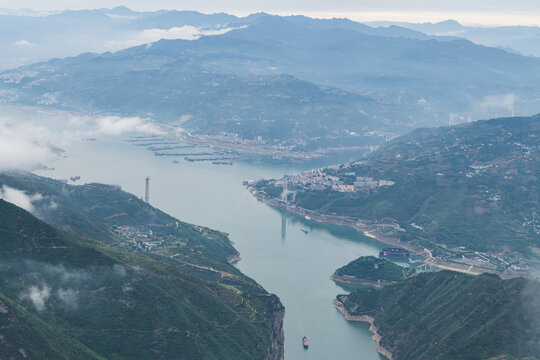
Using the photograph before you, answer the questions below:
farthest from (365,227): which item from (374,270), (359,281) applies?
(359,281)

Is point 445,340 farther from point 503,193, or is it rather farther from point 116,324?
point 503,193

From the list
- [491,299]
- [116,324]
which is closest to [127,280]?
[116,324]

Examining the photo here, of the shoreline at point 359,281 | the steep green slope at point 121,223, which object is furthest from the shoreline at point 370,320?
the steep green slope at point 121,223

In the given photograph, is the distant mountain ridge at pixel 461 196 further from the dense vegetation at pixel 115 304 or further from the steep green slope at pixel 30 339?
the steep green slope at pixel 30 339

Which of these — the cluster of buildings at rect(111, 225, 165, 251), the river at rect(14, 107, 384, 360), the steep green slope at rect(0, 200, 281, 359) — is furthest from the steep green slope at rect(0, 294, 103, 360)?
the cluster of buildings at rect(111, 225, 165, 251)

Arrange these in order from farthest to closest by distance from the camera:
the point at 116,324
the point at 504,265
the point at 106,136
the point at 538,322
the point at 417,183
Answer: the point at 106,136, the point at 417,183, the point at 504,265, the point at 538,322, the point at 116,324

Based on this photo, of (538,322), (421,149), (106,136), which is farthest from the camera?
(106,136)
